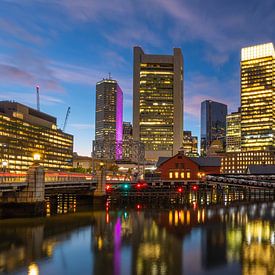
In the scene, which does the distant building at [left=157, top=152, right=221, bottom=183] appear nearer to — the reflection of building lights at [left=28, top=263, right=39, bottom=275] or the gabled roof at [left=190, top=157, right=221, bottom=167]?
the gabled roof at [left=190, top=157, right=221, bottom=167]

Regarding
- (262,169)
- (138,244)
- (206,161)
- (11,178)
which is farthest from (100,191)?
(262,169)

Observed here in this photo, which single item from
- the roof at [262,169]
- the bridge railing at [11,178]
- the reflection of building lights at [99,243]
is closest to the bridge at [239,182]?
the roof at [262,169]

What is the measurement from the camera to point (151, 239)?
52469 millimetres

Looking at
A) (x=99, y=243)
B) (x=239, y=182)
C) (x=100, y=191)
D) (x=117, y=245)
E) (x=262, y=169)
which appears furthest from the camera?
(x=262, y=169)

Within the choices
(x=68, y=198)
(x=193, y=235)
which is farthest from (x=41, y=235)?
(x=68, y=198)

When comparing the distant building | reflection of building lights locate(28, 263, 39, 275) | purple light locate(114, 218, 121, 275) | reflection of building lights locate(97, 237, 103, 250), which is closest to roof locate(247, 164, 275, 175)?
the distant building

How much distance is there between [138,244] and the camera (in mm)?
49531

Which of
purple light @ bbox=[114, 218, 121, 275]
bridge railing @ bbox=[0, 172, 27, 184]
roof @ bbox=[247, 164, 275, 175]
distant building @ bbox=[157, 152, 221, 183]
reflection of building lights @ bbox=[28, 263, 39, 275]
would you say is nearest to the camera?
reflection of building lights @ bbox=[28, 263, 39, 275]

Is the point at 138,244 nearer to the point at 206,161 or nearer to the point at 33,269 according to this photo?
the point at 33,269

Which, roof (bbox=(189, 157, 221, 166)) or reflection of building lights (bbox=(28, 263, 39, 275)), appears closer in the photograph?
reflection of building lights (bbox=(28, 263, 39, 275))

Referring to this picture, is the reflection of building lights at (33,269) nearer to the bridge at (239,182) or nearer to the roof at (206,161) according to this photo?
the bridge at (239,182)

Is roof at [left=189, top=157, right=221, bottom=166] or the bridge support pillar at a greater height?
roof at [left=189, top=157, right=221, bottom=166]

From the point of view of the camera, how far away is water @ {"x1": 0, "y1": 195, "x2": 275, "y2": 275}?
128 feet

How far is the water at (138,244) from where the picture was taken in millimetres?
38938
